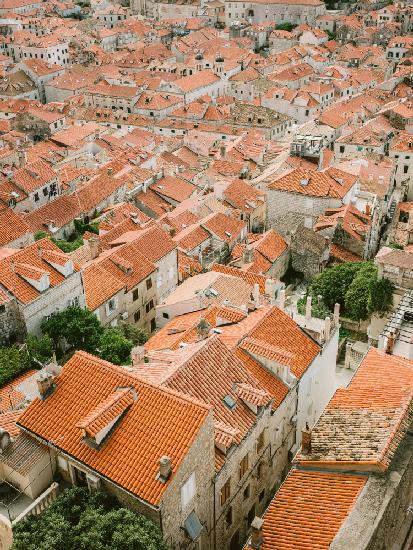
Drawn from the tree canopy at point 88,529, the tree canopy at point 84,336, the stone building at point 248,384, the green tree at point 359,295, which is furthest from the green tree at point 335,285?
the tree canopy at point 88,529

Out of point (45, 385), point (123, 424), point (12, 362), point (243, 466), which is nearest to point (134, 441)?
point (123, 424)

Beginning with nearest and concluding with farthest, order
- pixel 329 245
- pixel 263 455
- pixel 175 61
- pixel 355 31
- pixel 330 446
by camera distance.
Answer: pixel 330 446 < pixel 263 455 < pixel 329 245 < pixel 175 61 < pixel 355 31

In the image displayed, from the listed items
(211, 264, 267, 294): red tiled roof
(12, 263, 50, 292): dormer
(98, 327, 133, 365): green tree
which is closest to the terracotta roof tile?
(98, 327, 133, 365): green tree

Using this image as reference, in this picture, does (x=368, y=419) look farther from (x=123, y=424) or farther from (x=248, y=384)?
(x=123, y=424)

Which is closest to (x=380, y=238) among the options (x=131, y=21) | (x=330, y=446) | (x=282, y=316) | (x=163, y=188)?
(x=163, y=188)

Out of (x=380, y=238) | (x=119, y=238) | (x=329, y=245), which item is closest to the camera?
(x=119, y=238)

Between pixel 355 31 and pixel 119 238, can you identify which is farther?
pixel 355 31

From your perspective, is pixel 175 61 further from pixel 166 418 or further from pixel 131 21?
pixel 166 418
